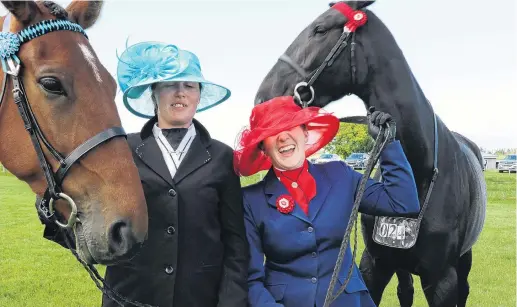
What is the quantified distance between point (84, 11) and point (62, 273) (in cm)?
656

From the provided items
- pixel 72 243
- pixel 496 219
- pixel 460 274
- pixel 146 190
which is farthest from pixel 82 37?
pixel 496 219

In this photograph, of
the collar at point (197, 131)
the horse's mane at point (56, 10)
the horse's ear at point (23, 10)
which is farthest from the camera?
the collar at point (197, 131)

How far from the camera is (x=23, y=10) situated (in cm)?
209

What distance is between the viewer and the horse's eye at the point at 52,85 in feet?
6.54

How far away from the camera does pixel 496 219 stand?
15.4m

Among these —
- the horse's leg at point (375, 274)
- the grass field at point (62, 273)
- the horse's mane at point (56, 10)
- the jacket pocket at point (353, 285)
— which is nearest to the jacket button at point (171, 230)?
the jacket pocket at point (353, 285)

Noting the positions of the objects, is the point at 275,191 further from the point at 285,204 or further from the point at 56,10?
the point at 56,10

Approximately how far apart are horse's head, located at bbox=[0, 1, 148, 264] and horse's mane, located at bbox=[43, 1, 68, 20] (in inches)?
2.8

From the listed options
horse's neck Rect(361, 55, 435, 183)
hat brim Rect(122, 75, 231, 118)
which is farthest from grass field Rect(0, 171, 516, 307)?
hat brim Rect(122, 75, 231, 118)

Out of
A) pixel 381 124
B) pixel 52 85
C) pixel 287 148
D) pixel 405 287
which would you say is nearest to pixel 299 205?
pixel 287 148

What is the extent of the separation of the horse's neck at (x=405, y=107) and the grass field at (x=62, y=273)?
160 inches

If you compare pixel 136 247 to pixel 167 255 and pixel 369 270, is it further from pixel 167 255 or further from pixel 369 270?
pixel 369 270

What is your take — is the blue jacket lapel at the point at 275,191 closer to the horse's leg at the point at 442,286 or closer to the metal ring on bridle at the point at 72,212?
the metal ring on bridle at the point at 72,212

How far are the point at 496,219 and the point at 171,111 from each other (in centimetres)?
1532
